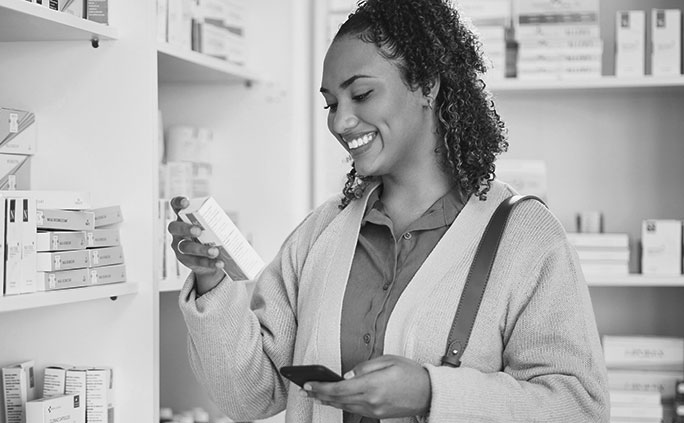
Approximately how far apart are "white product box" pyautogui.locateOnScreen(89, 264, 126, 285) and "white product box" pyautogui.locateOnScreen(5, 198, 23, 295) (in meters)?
0.19

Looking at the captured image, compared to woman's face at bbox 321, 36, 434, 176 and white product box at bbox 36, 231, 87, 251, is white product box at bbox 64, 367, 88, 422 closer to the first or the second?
white product box at bbox 36, 231, 87, 251

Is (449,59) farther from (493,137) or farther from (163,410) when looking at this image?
(163,410)

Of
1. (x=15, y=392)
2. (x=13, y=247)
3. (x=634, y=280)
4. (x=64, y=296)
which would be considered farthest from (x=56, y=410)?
(x=634, y=280)

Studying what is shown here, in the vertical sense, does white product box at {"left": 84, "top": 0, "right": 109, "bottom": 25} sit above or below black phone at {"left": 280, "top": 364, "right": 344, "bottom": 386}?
above

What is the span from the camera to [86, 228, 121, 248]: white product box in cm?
A: 175

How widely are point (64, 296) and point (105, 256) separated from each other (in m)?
0.17

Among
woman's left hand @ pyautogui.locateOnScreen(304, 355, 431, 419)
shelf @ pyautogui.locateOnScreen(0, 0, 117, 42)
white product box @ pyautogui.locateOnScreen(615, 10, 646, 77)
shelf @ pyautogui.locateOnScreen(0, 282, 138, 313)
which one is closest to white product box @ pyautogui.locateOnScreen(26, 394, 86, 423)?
shelf @ pyautogui.locateOnScreen(0, 282, 138, 313)

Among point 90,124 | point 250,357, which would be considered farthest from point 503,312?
point 90,124

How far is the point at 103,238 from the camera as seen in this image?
178 cm

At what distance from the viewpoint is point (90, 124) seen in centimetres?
185

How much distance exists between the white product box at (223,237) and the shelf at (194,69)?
56 centimetres

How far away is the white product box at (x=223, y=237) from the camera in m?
1.44

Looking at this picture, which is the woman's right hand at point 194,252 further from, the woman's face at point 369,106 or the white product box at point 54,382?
the white product box at point 54,382

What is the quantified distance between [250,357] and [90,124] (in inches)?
23.1
